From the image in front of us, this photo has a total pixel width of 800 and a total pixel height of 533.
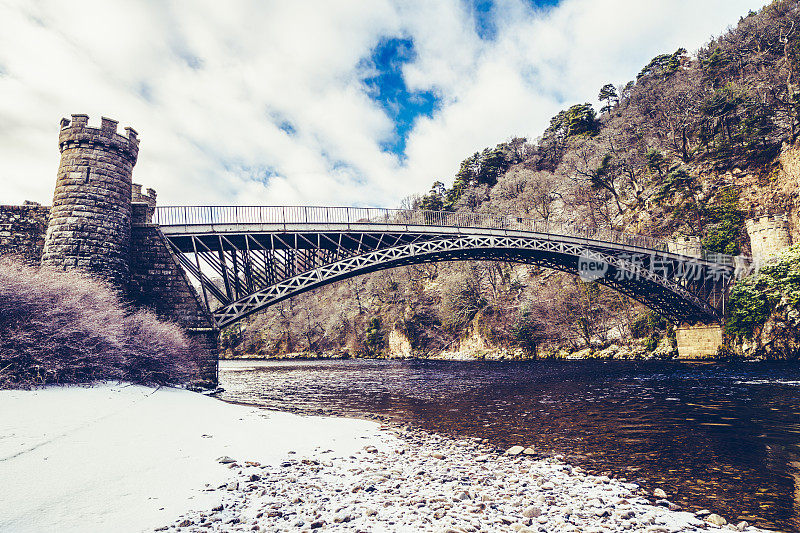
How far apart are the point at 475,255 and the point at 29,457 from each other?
29249 millimetres

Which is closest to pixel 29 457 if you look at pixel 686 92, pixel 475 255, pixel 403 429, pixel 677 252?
pixel 403 429

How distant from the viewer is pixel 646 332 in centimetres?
3419

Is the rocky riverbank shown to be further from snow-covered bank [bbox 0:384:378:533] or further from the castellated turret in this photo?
the castellated turret

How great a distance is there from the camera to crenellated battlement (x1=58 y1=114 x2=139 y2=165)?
16047mm

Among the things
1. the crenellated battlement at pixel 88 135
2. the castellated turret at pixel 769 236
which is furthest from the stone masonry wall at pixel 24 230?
the castellated turret at pixel 769 236

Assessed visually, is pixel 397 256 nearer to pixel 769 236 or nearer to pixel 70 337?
pixel 70 337

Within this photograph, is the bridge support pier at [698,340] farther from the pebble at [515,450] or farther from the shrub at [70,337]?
the shrub at [70,337]

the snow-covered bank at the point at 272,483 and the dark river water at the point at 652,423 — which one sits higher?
the snow-covered bank at the point at 272,483

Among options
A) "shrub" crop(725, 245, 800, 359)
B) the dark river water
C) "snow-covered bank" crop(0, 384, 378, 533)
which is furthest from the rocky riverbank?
"shrub" crop(725, 245, 800, 359)

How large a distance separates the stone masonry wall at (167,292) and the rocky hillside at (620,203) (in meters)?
30.0

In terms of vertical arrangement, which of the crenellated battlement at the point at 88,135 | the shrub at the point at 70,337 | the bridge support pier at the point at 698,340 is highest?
the crenellated battlement at the point at 88,135

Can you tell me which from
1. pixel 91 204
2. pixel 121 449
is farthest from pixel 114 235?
pixel 121 449

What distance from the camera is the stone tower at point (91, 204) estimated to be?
15.1m

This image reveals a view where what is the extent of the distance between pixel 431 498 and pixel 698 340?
3540cm
